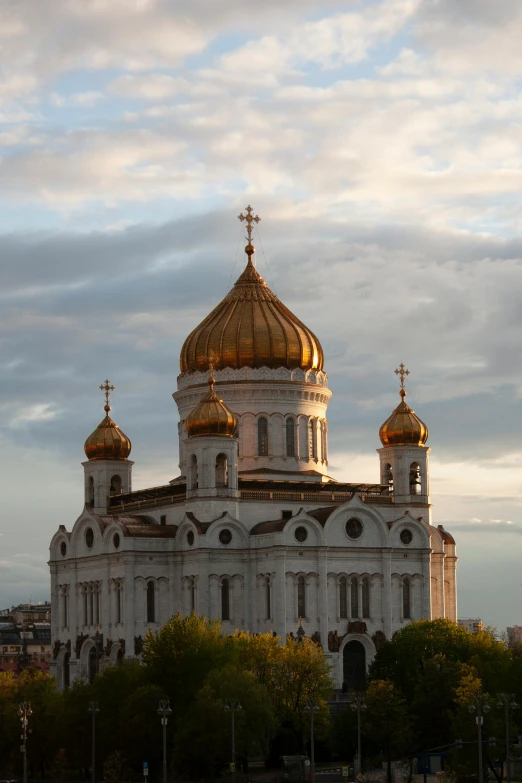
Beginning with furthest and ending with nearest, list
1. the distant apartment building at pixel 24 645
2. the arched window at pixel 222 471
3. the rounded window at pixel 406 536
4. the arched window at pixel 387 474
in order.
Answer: the distant apartment building at pixel 24 645
the arched window at pixel 387 474
the rounded window at pixel 406 536
the arched window at pixel 222 471

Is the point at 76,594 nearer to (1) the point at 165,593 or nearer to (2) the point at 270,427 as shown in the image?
(1) the point at 165,593

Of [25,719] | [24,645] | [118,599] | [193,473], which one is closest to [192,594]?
[118,599]

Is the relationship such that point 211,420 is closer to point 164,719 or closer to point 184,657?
point 184,657

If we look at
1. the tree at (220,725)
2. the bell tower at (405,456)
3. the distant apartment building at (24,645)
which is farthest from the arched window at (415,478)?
the distant apartment building at (24,645)

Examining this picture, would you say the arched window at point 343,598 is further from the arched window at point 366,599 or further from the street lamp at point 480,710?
the street lamp at point 480,710

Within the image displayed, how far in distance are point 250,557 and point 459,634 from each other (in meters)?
12.5

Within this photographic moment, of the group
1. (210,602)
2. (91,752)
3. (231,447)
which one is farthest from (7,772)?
(231,447)

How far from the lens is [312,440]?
350 ft

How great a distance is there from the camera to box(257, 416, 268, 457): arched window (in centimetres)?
10519

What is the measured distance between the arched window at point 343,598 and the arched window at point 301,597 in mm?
2155

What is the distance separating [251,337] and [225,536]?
43.5ft

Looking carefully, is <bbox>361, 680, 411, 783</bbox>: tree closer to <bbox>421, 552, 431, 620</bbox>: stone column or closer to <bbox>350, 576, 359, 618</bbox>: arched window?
<bbox>350, 576, 359, 618</bbox>: arched window

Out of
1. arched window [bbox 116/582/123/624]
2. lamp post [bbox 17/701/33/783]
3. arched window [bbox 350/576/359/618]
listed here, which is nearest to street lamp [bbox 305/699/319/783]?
lamp post [bbox 17/701/33/783]

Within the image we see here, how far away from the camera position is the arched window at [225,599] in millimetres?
98312
